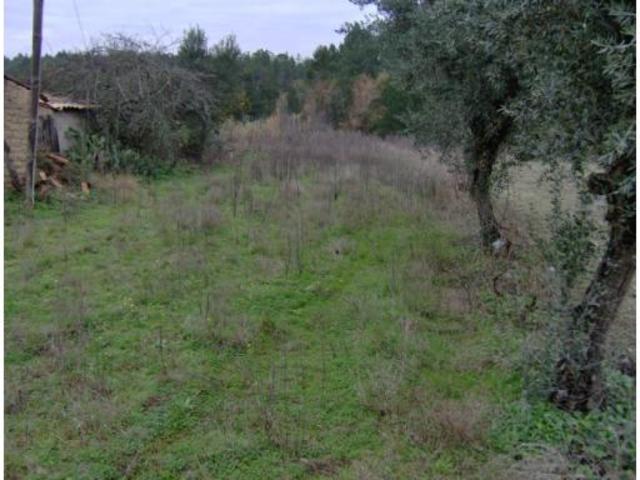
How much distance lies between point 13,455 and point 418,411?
8.18 ft

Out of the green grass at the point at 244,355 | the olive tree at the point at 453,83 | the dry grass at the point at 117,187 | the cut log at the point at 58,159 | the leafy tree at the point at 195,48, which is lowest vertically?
the green grass at the point at 244,355

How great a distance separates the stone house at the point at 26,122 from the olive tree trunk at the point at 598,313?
8.70 m

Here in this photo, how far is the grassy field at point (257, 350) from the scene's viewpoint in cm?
328

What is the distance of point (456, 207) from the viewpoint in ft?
32.0

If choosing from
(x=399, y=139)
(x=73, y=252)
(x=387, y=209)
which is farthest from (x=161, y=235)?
(x=399, y=139)

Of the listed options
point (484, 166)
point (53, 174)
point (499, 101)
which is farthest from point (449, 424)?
point (53, 174)

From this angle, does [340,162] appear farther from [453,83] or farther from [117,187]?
[453,83]

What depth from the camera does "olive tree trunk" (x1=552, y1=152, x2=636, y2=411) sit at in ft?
10.7

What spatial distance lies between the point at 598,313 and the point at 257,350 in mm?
2568

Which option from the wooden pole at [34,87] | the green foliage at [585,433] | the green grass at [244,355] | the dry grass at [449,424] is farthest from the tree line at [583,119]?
the wooden pole at [34,87]

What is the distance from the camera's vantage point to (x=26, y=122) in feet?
32.2

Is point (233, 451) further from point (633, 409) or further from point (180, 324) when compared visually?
point (633, 409)

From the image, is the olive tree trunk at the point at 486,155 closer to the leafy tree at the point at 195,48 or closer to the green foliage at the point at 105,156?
the green foliage at the point at 105,156

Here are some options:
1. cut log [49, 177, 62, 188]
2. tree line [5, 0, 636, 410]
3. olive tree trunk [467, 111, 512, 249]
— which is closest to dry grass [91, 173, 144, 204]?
cut log [49, 177, 62, 188]
